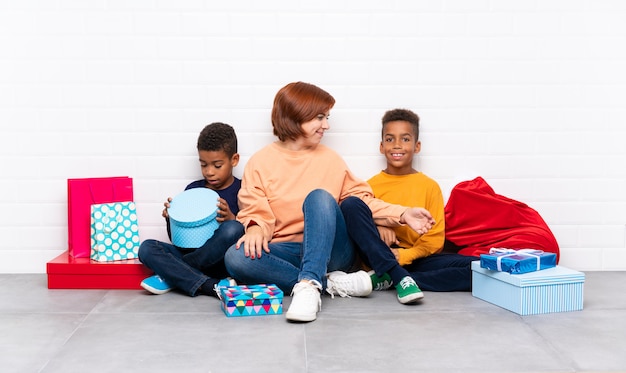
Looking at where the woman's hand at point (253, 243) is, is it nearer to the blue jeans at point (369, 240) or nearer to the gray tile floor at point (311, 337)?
the gray tile floor at point (311, 337)

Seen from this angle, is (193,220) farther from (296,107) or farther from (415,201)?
(415,201)

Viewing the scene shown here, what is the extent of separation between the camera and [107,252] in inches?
142

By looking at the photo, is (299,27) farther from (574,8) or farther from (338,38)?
(574,8)

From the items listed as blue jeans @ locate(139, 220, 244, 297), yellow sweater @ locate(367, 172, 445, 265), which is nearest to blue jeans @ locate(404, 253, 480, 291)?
yellow sweater @ locate(367, 172, 445, 265)

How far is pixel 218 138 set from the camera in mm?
3600

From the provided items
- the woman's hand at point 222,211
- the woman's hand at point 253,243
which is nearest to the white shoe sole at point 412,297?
the woman's hand at point 253,243

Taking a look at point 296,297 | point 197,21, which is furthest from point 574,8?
point 296,297

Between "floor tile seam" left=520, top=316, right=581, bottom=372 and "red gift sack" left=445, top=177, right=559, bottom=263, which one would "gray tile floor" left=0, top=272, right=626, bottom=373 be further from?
"red gift sack" left=445, top=177, right=559, bottom=263

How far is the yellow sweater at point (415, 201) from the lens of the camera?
355cm

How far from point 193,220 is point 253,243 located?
35 centimetres

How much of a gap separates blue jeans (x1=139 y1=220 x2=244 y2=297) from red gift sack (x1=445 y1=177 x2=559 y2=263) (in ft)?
3.79

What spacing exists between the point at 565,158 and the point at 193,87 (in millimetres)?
2075

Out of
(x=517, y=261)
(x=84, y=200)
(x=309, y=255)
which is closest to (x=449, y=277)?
(x=517, y=261)

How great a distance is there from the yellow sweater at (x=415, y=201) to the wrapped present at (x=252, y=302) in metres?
0.78
